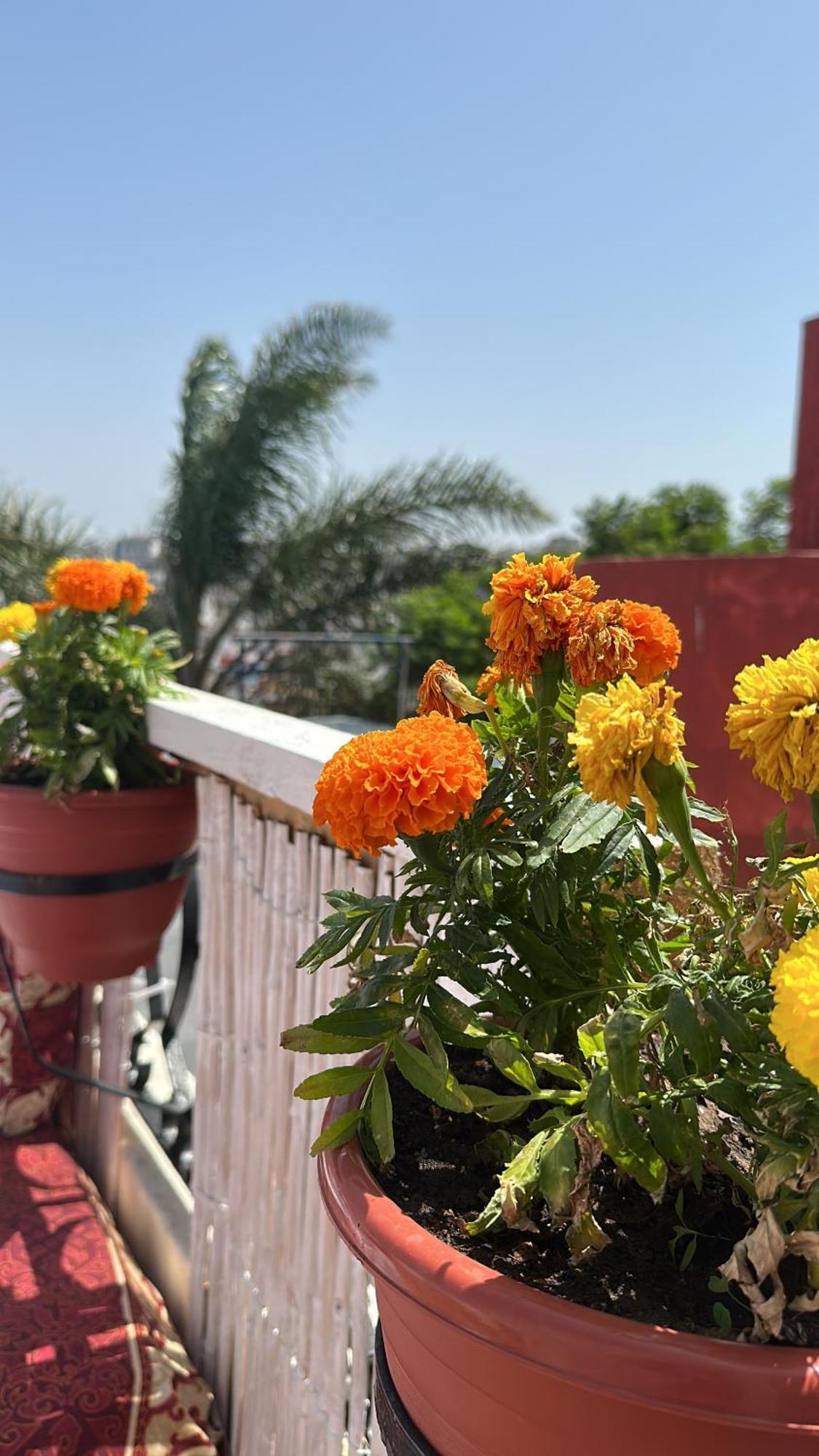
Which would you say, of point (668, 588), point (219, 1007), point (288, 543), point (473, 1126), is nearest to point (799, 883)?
point (473, 1126)

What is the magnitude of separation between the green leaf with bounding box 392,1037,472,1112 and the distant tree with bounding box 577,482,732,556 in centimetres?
1407

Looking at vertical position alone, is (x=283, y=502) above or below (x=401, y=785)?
above

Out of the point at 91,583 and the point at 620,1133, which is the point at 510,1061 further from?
the point at 91,583

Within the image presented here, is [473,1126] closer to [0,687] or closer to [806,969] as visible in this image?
[806,969]

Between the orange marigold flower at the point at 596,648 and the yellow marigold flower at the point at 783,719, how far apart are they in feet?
0.31

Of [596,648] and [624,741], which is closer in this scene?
[624,741]

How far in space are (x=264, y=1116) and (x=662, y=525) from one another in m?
14.5

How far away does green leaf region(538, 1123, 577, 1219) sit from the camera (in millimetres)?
455

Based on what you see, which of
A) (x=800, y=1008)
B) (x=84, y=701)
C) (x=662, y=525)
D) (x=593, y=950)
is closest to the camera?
(x=800, y=1008)

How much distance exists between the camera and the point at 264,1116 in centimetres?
119

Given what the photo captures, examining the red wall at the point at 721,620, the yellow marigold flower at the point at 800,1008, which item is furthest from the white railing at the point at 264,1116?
the red wall at the point at 721,620

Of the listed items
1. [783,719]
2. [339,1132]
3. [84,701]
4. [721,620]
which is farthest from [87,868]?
[721,620]

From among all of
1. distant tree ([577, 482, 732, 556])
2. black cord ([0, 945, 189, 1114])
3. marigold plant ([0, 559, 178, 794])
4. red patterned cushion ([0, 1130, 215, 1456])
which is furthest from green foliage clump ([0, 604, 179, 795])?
distant tree ([577, 482, 732, 556])

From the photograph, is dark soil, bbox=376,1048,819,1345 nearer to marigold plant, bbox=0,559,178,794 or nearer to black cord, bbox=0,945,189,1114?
marigold plant, bbox=0,559,178,794
